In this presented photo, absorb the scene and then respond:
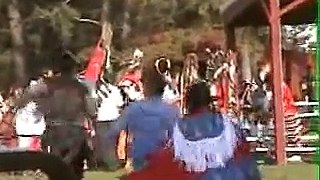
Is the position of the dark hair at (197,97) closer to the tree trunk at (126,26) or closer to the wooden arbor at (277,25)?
the wooden arbor at (277,25)

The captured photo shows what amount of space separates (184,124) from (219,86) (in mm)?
8941

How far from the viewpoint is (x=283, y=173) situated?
39.9 feet

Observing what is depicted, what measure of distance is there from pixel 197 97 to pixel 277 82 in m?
8.19

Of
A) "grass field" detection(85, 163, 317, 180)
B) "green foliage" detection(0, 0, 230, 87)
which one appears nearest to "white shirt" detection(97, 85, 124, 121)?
"grass field" detection(85, 163, 317, 180)

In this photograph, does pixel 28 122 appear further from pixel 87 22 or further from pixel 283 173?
pixel 87 22

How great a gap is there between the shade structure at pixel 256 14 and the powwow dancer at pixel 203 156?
8.74 metres

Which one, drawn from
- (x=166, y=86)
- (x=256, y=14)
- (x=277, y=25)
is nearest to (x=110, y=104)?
(x=277, y=25)

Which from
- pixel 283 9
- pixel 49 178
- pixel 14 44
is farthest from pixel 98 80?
pixel 14 44

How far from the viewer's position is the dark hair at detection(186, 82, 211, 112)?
539 centimetres

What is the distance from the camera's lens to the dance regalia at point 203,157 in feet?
17.0

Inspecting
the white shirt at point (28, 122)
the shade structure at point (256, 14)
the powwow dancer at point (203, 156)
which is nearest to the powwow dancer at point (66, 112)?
the white shirt at point (28, 122)

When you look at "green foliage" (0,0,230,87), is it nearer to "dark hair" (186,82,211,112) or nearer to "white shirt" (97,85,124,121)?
"white shirt" (97,85,124,121)

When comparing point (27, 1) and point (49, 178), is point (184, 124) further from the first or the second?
point (27, 1)

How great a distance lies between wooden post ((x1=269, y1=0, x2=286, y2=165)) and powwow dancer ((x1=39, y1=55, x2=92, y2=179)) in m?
3.86
